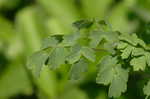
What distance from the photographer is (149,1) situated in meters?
2.37

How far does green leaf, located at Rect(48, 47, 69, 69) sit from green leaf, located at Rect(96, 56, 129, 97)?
0.11 metres

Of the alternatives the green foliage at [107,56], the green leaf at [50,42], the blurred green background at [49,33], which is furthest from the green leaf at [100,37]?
the blurred green background at [49,33]

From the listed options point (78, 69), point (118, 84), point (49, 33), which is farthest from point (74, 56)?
point (49, 33)

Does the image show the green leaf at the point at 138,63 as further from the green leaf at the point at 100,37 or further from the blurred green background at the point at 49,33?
the blurred green background at the point at 49,33

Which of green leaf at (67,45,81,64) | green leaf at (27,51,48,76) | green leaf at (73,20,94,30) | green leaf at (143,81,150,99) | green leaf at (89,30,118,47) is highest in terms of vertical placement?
green leaf at (73,20,94,30)

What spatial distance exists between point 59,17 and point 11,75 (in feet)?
1.46

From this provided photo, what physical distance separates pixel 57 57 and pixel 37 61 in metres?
0.07

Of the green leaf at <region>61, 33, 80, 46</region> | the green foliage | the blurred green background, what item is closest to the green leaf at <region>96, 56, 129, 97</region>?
the green foliage

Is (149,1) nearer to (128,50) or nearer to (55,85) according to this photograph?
(55,85)

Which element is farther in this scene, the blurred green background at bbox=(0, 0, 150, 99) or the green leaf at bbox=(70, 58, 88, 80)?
→ the blurred green background at bbox=(0, 0, 150, 99)

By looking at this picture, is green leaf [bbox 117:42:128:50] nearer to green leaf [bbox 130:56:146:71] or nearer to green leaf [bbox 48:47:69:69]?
green leaf [bbox 130:56:146:71]

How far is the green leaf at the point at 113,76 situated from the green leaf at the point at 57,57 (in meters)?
0.11

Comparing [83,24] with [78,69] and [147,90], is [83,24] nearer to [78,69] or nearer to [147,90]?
[78,69]

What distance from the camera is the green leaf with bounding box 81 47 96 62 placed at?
1.26m
